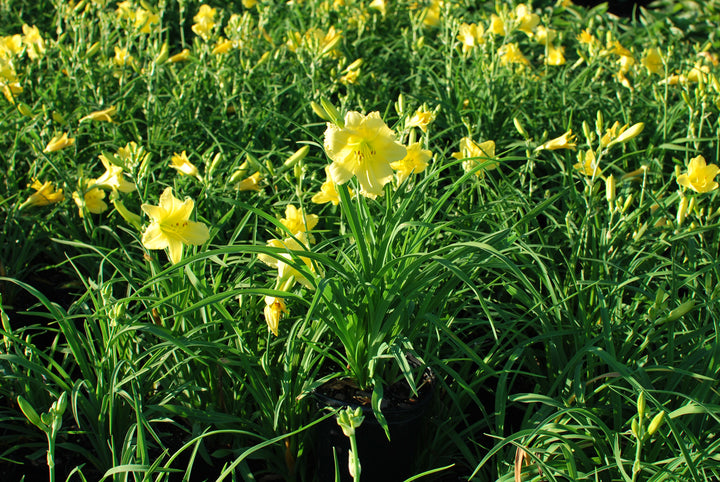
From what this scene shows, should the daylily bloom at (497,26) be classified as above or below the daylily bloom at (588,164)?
above

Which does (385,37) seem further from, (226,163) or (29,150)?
(29,150)

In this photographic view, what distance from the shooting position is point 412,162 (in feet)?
5.52

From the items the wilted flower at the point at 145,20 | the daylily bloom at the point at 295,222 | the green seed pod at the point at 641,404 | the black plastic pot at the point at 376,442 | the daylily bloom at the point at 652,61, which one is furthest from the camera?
the daylily bloom at the point at 652,61

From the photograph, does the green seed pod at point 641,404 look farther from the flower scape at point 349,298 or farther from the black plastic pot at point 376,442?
the black plastic pot at point 376,442

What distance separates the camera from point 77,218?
8.00ft

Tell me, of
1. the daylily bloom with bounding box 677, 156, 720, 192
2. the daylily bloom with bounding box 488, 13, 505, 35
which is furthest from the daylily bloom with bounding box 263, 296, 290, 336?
the daylily bloom with bounding box 488, 13, 505, 35

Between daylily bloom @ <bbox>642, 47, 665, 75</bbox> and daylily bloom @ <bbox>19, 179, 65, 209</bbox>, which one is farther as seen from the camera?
daylily bloom @ <bbox>642, 47, 665, 75</bbox>

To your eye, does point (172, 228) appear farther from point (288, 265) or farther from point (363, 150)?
point (363, 150)

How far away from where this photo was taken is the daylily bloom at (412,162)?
5.48ft

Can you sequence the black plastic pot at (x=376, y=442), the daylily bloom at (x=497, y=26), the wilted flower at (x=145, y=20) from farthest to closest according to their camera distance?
the daylily bloom at (x=497, y=26), the wilted flower at (x=145, y=20), the black plastic pot at (x=376, y=442)

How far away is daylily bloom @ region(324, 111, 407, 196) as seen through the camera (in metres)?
1.36

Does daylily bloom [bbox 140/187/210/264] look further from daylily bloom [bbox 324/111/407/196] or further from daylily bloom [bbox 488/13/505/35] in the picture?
daylily bloom [bbox 488/13/505/35]

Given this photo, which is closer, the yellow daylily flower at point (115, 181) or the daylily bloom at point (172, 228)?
the daylily bloom at point (172, 228)

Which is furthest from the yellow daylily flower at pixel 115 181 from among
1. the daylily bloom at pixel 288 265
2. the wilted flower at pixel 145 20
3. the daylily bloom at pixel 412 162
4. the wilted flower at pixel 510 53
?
the wilted flower at pixel 510 53
